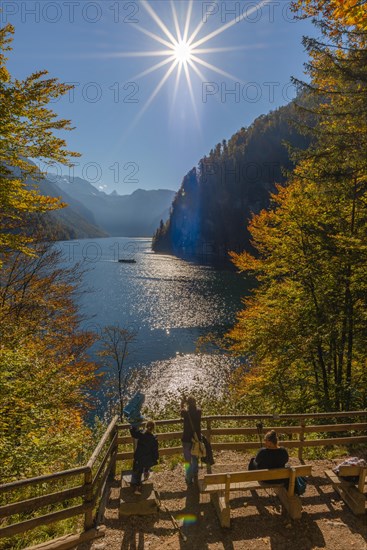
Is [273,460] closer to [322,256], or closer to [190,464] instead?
[190,464]

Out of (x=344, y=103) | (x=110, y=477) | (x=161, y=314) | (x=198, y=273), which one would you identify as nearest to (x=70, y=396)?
(x=110, y=477)

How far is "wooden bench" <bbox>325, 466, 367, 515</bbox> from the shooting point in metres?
6.22

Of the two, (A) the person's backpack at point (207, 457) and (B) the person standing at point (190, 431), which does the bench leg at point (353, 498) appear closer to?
(A) the person's backpack at point (207, 457)

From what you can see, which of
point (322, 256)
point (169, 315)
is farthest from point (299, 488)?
point (169, 315)

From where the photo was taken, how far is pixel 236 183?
16950 centimetres

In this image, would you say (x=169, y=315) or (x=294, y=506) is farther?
(x=169, y=315)

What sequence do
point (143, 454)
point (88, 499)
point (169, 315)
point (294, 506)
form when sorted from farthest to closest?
point (169, 315)
point (143, 454)
point (294, 506)
point (88, 499)

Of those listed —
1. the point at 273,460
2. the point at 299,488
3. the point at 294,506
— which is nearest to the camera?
the point at 294,506

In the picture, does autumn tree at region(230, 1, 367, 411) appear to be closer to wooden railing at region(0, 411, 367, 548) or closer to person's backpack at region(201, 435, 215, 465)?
wooden railing at region(0, 411, 367, 548)

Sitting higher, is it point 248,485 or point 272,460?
point 272,460

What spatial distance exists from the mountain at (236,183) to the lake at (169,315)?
62120 millimetres

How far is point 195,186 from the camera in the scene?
193250mm

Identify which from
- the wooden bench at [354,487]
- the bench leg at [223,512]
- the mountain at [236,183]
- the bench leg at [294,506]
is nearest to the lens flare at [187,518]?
the bench leg at [223,512]

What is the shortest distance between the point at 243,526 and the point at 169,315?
55.5m
